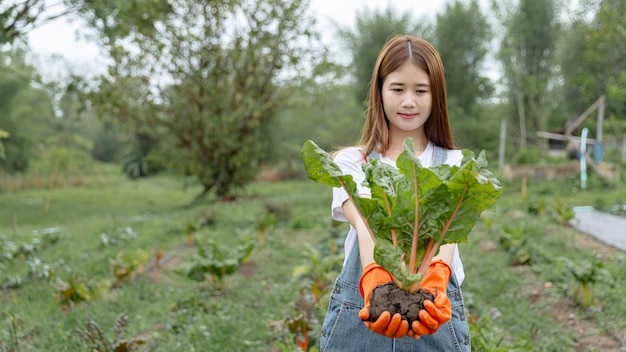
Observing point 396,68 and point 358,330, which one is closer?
point 358,330

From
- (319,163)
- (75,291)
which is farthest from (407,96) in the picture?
(75,291)

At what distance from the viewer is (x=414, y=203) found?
1583 mm

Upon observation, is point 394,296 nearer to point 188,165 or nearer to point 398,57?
point 398,57

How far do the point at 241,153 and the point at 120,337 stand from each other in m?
11.1

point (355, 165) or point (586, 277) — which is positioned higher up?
point (355, 165)

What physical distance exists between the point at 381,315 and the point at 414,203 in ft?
1.11

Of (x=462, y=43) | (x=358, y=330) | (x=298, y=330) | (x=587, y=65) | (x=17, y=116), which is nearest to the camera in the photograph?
(x=358, y=330)

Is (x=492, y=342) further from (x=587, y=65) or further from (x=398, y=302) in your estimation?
(x=587, y=65)

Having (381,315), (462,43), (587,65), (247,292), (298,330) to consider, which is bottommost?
(247,292)

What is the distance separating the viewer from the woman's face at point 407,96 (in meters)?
1.93

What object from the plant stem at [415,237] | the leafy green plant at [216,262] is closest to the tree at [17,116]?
the leafy green plant at [216,262]

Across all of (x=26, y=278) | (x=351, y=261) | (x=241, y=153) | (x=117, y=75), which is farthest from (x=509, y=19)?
(x=351, y=261)

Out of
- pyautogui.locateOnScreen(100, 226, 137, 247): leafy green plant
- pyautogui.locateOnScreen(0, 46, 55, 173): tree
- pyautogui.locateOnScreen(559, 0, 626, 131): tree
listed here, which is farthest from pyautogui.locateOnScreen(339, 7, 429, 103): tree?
pyautogui.locateOnScreen(100, 226, 137, 247): leafy green plant

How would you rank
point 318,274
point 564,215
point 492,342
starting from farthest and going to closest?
point 564,215 → point 318,274 → point 492,342
